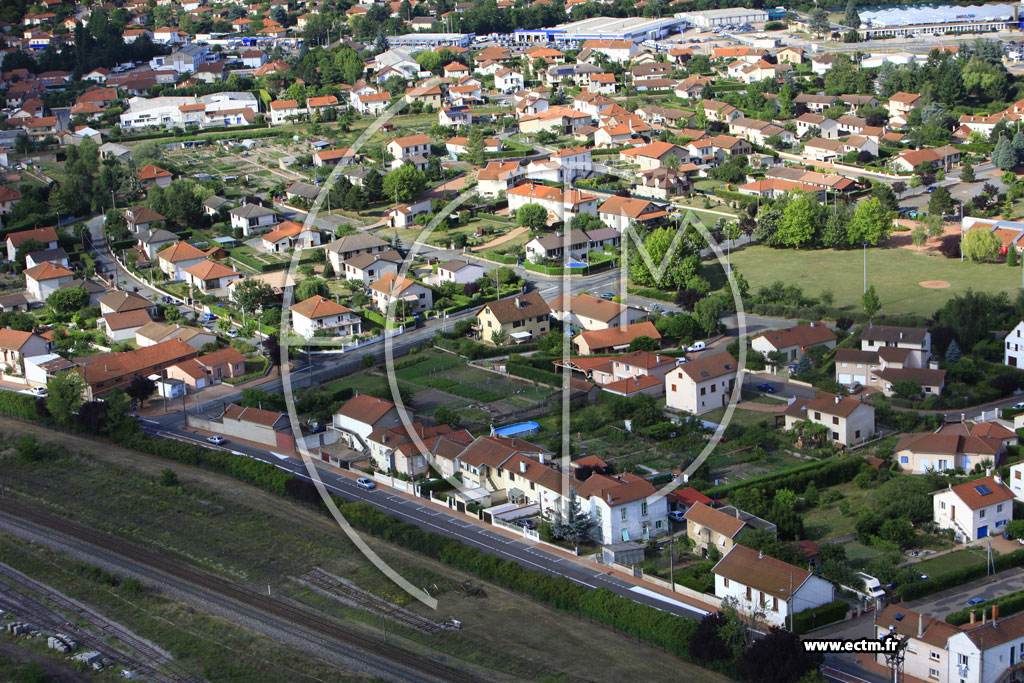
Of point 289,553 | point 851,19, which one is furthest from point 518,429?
point 851,19

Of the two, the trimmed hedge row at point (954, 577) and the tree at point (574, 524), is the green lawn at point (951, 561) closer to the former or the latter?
the trimmed hedge row at point (954, 577)

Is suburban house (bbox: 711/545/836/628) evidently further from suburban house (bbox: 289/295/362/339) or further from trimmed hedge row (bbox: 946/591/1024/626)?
suburban house (bbox: 289/295/362/339)

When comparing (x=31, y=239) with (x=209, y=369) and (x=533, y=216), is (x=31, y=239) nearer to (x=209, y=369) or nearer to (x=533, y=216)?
(x=209, y=369)

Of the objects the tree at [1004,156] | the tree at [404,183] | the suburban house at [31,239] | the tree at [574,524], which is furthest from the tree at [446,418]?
the tree at [1004,156]

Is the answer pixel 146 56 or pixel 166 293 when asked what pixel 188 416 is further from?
pixel 146 56

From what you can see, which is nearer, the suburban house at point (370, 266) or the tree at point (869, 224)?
the suburban house at point (370, 266)
